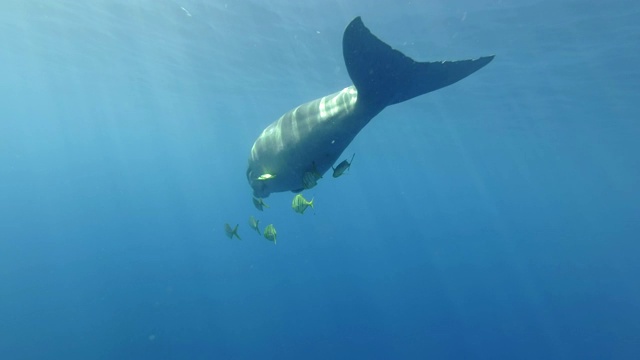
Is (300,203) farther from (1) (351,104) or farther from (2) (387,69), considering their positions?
(2) (387,69)

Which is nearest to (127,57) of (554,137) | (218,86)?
(218,86)

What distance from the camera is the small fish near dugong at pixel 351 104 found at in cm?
450

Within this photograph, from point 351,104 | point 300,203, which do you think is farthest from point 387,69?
point 300,203

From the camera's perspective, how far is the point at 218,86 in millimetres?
31391

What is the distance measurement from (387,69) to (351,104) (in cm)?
64

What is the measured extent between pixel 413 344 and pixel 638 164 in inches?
1515

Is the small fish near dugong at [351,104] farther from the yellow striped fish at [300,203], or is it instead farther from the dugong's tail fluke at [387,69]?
the yellow striped fish at [300,203]

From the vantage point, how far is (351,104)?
5137 mm

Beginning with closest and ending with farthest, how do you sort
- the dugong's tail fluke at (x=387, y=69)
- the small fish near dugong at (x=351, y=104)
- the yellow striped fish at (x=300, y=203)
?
the dugong's tail fluke at (x=387, y=69) → the small fish near dugong at (x=351, y=104) → the yellow striped fish at (x=300, y=203)

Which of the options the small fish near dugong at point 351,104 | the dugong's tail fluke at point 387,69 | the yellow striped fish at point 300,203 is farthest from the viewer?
the yellow striped fish at point 300,203

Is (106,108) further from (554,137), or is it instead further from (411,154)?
(554,137)

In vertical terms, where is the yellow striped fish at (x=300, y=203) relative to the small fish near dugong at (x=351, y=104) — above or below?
below

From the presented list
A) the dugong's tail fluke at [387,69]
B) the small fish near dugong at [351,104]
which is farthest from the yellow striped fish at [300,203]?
the dugong's tail fluke at [387,69]

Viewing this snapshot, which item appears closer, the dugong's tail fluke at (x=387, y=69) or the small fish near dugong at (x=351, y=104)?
the dugong's tail fluke at (x=387, y=69)
